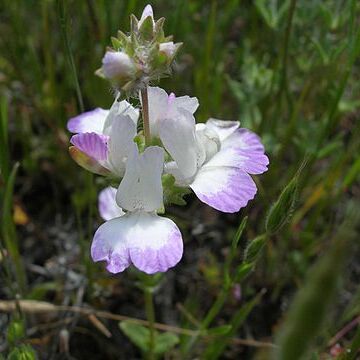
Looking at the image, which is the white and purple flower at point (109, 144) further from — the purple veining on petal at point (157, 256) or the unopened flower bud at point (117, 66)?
the purple veining on petal at point (157, 256)

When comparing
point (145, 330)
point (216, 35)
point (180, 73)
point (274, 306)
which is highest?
point (216, 35)

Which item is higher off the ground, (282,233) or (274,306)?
(282,233)

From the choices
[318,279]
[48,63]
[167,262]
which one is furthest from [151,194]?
[48,63]

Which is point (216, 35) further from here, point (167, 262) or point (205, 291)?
point (167, 262)

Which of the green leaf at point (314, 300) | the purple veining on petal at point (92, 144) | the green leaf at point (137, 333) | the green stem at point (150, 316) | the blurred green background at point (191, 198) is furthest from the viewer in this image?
the blurred green background at point (191, 198)

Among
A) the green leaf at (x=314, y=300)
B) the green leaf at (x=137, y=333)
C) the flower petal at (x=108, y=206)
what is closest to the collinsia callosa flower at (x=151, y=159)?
the flower petal at (x=108, y=206)

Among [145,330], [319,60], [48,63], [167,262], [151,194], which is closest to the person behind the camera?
[167,262]

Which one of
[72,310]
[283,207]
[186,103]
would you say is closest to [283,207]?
[283,207]
